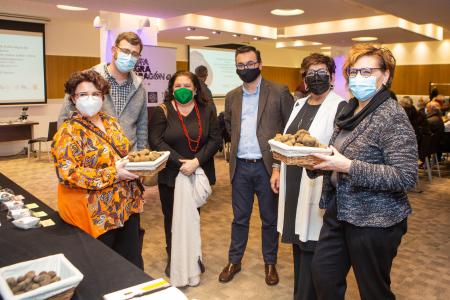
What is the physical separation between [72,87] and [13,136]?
6.86 m

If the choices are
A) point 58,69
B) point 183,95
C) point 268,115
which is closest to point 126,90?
point 183,95

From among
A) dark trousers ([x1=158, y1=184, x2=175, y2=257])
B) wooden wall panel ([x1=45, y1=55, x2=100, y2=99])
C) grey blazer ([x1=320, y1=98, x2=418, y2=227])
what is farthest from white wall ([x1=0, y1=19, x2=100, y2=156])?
grey blazer ([x1=320, y1=98, x2=418, y2=227])

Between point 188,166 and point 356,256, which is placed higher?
point 188,166

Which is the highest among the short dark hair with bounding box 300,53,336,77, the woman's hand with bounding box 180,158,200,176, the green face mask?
the short dark hair with bounding box 300,53,336,77

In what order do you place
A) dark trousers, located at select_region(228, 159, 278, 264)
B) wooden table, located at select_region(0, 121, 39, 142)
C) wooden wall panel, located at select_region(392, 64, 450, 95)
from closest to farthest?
Answer: dark trousers, located at select_region(228, 159, 278, 264), wooden table, located at select_region(0, 121, 39, 142), wooden wall panel, located at select_region(392, 64, 450, 95)

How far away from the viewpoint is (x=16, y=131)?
8.08 metres

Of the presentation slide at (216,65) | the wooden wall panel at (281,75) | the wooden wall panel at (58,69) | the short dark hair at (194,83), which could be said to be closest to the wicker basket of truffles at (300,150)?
the short dark hair at (194,83)

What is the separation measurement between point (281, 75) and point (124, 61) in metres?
13.6

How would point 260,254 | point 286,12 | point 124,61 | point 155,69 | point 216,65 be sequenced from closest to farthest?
point 124,61 → point 260,254 → point 155,69 → point 286,12 → point 216,65

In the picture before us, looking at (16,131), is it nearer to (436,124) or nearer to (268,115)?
(268,115)

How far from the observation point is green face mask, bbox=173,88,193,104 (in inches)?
110

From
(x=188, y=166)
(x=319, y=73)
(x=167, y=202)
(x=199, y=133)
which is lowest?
(x=167, y=202)

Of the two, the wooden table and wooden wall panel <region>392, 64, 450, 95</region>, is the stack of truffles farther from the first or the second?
wooden wall panel <region>392, 64, 450, 95</region>

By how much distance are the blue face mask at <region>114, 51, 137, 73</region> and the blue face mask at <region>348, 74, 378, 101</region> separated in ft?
4.58
